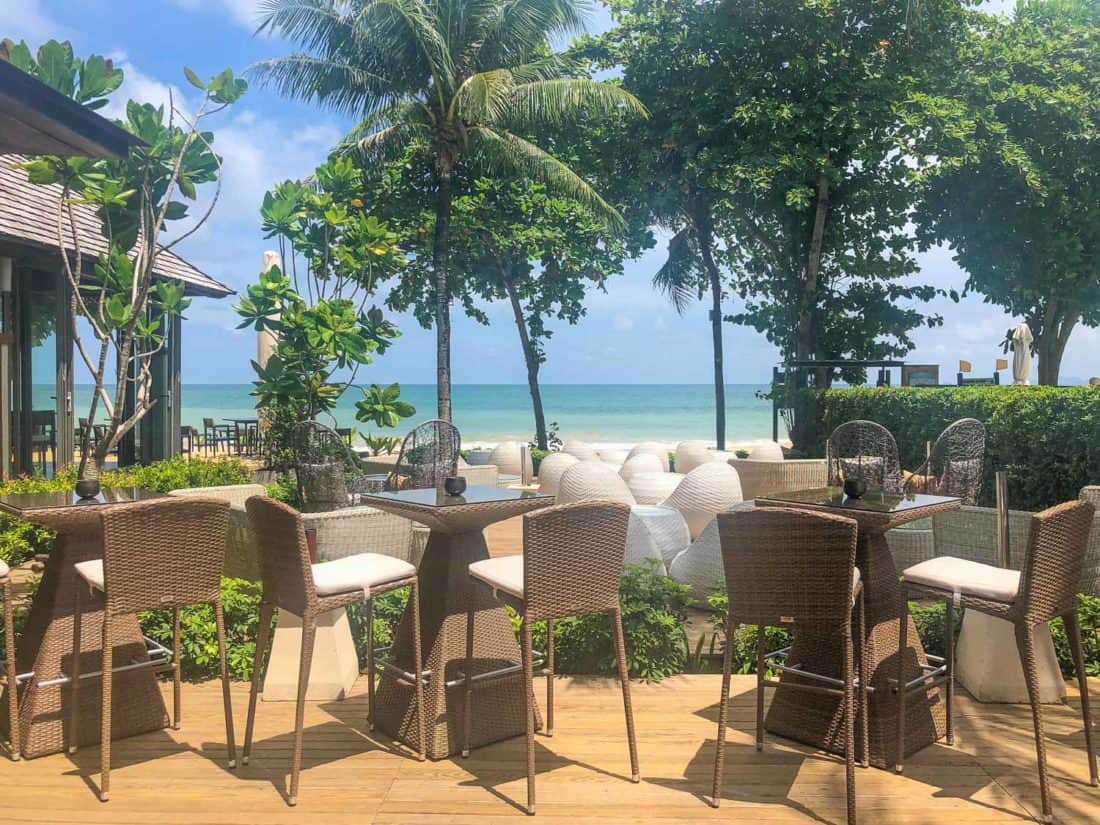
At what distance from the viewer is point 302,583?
3.04 meters

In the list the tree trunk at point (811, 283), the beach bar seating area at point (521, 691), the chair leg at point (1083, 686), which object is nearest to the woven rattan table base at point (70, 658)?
the beach bar seating area at point (521, 691)

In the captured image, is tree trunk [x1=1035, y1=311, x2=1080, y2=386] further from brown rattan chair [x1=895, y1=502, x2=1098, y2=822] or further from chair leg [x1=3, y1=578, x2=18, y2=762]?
chair leg [x1=3, y1=578, x2=18, y2=762]

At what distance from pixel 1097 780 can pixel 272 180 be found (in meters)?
7.55

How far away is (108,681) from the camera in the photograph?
2.99 m

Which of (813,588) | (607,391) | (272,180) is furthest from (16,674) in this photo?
(607,391)

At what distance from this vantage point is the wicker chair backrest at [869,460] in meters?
7.07

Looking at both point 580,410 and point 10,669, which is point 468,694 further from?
point 580,410

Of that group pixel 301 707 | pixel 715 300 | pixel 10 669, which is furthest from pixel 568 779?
pixel 715 300

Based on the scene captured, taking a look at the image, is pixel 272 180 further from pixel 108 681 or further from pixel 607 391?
pixel 607 391

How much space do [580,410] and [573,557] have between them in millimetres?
59964

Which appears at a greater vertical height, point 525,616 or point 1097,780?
point 525,616

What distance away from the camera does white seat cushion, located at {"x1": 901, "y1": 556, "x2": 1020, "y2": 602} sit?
10.1ft

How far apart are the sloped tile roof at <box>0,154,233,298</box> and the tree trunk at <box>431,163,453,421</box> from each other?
133 inches

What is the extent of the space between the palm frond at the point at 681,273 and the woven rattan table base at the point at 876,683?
16.0m
